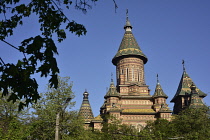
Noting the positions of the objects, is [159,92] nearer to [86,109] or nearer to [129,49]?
[129,49]

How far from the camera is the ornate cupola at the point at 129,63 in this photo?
51.8 m

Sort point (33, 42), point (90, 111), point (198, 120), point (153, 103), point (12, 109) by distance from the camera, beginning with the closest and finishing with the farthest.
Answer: point (33, 42), point (198, 120), point (12, 109), point (153, 103), point (90, 111)

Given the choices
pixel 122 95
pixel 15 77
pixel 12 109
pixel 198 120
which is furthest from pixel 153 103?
pixel 15 77

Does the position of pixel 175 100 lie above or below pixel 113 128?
above

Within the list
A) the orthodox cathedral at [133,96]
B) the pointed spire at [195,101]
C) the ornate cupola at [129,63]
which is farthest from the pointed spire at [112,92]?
the pointed spire at [195,101]

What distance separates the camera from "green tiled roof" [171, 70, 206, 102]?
53266 millimetres

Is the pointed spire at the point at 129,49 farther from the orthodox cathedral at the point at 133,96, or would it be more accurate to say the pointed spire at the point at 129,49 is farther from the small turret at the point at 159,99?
the small turret at the point at 159,99

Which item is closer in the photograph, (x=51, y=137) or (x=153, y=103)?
(x=51, y=137)

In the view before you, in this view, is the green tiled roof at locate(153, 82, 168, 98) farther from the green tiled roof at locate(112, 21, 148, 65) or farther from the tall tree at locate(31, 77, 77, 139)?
the tall tree at locate(31, 77, 77, 139)

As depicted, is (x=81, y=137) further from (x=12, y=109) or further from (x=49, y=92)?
(x=12, y=109)

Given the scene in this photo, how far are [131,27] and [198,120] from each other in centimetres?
2986

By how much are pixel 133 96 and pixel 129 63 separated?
724cm

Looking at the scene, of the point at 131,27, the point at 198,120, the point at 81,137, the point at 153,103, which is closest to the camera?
the point at 81,137

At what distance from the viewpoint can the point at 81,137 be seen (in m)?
25.5
